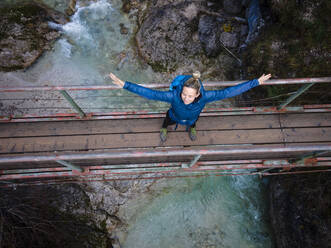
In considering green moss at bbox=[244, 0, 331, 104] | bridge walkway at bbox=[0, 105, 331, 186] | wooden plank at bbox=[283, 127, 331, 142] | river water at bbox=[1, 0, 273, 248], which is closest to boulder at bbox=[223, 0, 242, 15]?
green moss at bbox=[244, 0, 331, 104]

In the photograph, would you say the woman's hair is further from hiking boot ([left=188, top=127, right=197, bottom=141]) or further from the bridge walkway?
the bridge walkway

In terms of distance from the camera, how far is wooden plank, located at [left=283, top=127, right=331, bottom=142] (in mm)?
4377

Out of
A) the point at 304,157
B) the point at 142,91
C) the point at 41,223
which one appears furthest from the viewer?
the point at 41,223

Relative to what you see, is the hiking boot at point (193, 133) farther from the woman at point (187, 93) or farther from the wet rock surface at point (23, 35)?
the wet rock surface at point (23, 35)

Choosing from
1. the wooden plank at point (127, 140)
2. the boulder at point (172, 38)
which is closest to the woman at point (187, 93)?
the wooden plank at point (127, 140)

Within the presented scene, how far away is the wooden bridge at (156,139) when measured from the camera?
4148 mm

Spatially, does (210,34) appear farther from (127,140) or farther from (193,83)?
(193,83)

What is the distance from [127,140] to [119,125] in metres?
0.39

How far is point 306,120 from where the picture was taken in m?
4.54

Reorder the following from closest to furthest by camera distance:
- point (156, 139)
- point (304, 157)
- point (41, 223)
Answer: point (304, 157) < point (156, 139) < point (41, 223)

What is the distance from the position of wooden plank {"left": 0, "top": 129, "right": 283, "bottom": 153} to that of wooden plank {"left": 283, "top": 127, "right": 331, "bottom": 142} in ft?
0.69

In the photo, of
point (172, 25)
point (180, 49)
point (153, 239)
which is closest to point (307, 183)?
point (153, 239)

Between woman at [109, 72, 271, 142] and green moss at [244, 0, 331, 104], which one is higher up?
green moss at [244, 0, 331, 104]

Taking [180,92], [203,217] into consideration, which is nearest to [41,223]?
[203,217]
